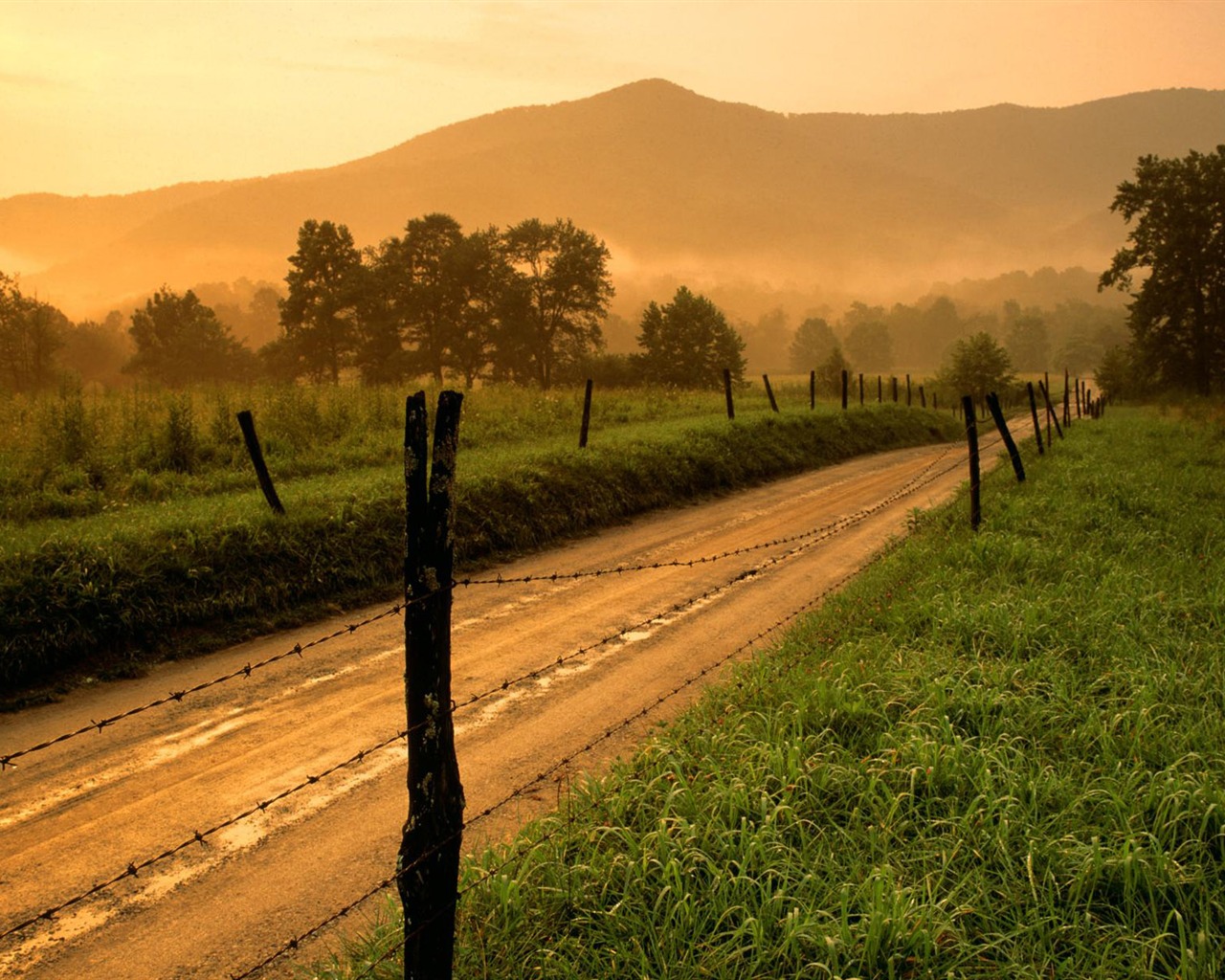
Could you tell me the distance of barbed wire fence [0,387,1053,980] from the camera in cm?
307

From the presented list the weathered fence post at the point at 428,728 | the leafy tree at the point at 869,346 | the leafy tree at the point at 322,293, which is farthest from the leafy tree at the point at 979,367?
the leafy tree at the point at 869,346

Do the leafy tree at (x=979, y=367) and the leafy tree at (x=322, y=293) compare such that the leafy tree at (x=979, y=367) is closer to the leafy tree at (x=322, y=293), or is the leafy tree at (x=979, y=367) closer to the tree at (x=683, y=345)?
the tree at (x=683, y=345)

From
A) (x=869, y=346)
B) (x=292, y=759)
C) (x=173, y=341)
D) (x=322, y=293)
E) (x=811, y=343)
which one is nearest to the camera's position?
(x=292, y=759)

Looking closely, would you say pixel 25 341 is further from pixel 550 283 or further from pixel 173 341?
pixel 550 283

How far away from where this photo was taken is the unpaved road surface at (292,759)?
4156 mm

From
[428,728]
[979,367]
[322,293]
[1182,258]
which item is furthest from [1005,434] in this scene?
[322,293]

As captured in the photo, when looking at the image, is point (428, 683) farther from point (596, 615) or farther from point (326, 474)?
point (326, 474)

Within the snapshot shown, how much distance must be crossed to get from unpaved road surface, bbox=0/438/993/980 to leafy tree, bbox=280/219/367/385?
5518 cm

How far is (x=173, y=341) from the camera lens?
71.4 meters

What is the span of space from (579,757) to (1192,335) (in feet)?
201

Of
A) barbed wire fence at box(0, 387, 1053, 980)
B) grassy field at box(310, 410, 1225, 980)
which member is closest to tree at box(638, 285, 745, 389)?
barbed wire fence at box(0, 387, 1053, 980)

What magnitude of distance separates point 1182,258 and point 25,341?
288 ft

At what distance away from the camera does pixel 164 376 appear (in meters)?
71.7

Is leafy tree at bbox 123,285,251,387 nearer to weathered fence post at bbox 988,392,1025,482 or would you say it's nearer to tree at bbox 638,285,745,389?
tree at bbox 638,285,745,389
